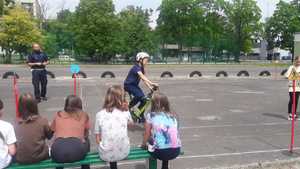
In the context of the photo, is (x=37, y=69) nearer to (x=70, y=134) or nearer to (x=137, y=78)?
(x=137, y=78)

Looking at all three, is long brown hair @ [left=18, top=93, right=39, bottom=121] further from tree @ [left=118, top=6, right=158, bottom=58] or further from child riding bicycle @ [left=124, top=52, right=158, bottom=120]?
tree @ [left=118, top=6, right=158, bottom=58]

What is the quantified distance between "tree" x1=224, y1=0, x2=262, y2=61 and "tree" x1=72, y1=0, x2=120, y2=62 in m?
32.9

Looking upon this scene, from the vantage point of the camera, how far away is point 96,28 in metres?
55.4

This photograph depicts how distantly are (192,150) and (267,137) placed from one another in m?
2.14

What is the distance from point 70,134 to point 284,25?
7872 centimetres

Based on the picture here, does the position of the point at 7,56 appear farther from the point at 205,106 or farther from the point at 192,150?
the point at 192,150

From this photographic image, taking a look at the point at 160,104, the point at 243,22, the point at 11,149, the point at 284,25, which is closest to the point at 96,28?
the point at 243,22

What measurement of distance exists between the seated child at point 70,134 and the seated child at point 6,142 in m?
0.50

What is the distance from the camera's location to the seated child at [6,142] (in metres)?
4.24

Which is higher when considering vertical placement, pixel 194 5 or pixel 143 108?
pixel 194 5

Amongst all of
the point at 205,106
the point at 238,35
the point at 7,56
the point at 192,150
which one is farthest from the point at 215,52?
the point at 192,150

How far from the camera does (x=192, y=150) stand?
277 inches

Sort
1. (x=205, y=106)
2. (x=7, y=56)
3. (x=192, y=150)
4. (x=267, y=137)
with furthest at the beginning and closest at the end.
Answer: (x=7, y=56) < (x=205, y=106) < (x=267, y=137) < (x=192, y=150)

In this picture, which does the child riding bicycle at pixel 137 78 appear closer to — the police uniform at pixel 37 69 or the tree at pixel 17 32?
the police uniform at pixel 37 69
